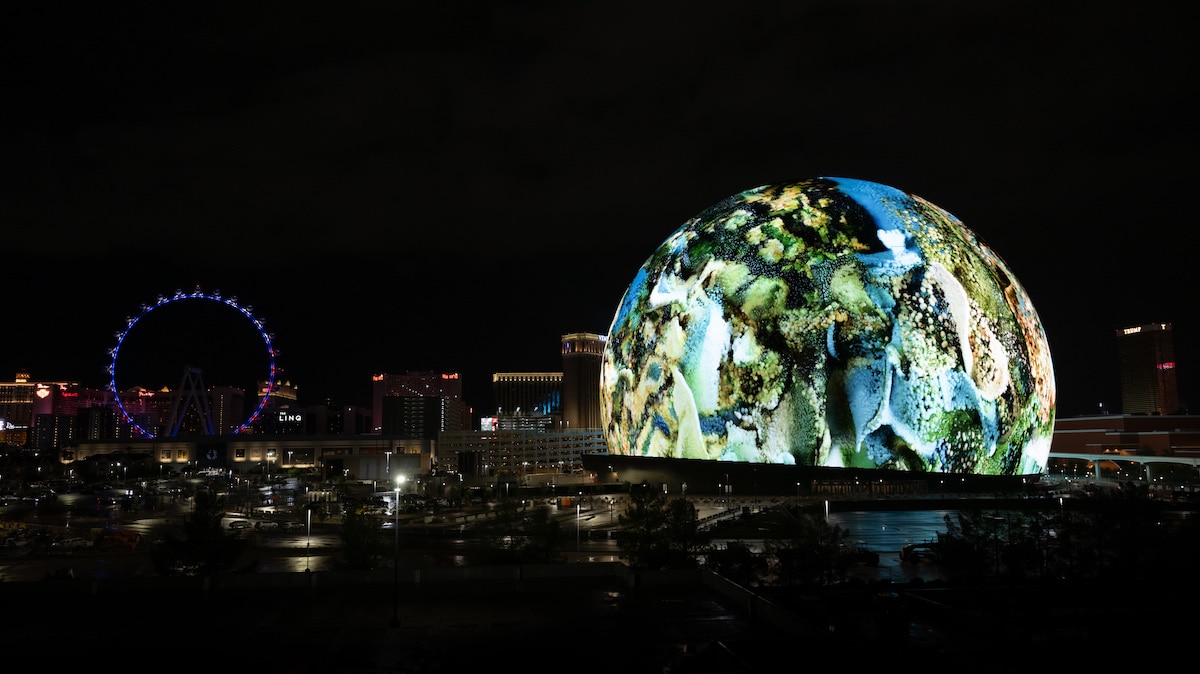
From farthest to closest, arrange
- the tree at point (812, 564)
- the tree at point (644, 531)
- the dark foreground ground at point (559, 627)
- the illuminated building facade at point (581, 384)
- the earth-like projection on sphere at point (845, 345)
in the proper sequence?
the illuminated building facade at point (581, 384)
the earth-like projection on sphere at point (845, 345)
the tree at point (644, 531)
the tree at point (812, 564)
the dark foreground ground at point (559, 627)

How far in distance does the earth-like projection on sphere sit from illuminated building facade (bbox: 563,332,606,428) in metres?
129

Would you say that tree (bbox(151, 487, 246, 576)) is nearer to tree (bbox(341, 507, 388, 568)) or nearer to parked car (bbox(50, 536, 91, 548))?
tree (bbox(341, 507, 388, 568))

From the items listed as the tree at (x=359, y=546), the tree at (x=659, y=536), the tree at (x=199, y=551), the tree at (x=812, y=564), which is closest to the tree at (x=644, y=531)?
the tree at (x=659, y=536)

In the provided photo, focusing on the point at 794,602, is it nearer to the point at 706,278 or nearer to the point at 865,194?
the point at 706,278

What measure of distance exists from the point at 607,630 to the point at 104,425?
190m

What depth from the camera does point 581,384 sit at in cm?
16775

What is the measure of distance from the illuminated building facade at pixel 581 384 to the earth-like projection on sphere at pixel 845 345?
422 feet

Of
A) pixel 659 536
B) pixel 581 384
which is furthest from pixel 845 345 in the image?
pixel 581 384

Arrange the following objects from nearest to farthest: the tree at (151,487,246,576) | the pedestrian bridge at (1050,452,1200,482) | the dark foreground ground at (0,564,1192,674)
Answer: the dark foreground ground at (0,564,1192,674), the tree at (151,487,246,576), the pedestrian bridge at (1050,452,1200,482)

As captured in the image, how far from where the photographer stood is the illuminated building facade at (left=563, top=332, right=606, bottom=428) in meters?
167

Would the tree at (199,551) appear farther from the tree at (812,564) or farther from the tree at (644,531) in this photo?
the tree at (812,564)

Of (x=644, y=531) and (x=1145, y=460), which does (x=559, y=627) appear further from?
(x=1145, y=460)

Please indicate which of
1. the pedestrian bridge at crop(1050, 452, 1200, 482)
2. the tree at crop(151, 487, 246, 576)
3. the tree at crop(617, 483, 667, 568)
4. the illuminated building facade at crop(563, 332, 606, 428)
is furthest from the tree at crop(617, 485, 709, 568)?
the illuminated building facade at crop(563, 332, 606, 428)

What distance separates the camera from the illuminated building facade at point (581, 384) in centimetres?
16738
